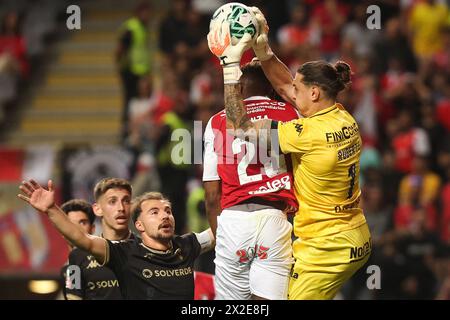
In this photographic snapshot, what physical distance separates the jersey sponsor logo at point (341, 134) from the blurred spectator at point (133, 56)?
904 cm

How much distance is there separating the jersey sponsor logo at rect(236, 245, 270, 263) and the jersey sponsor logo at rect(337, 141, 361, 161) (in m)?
0.80

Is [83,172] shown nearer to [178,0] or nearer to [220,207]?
[178,0]

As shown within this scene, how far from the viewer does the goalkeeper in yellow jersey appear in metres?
7.34

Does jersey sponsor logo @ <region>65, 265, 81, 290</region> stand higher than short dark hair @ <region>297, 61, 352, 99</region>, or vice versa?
short dark hair @ <region>297, 61, 352, 99</region>

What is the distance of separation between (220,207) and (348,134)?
1145 millimetres

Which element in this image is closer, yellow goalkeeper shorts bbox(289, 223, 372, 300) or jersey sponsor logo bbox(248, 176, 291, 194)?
yellow goalkeeper shorts bbox(289, 223, 372, 300)

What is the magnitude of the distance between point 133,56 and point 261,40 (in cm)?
901

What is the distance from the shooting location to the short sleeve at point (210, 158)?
25.5 ft

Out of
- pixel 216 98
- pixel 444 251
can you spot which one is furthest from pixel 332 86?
pixel 216 98

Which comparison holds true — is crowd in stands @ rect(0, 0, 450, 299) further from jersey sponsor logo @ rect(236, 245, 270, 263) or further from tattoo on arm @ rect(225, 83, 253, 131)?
tattoo on arm @ rect(225, 83, 253, 131)

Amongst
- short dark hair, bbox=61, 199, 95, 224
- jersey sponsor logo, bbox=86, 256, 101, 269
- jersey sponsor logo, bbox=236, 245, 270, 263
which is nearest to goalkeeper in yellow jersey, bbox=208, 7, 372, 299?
jersey sponsor logo, bbox=236, 245, 270, 263

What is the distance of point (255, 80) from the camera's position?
312 inches

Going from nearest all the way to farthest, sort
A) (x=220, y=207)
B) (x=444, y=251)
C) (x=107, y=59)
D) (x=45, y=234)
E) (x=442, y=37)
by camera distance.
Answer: (x=220, y=207) → (x=444, y=251) → (x=45, y=234) → (x=442, y=37) → (x=107, y=59)
